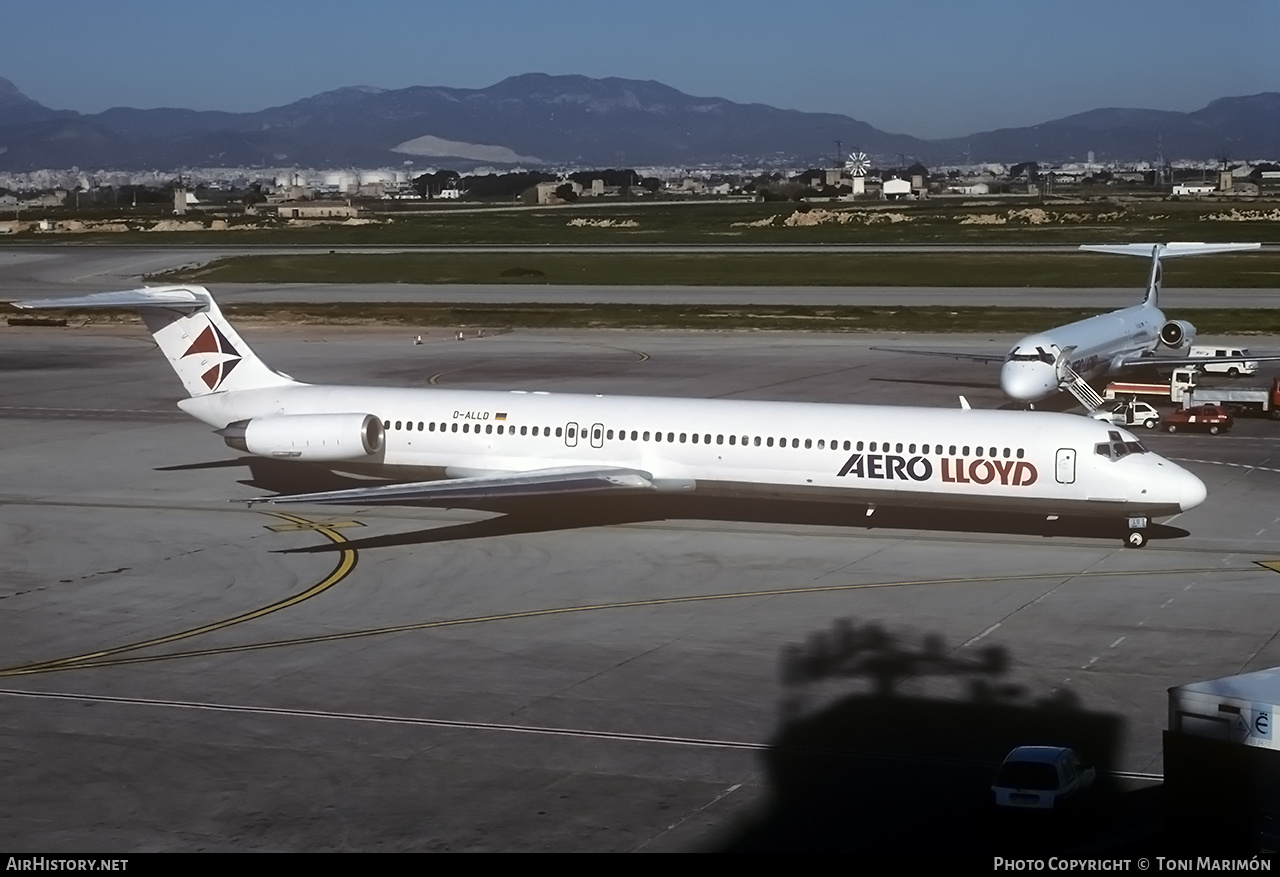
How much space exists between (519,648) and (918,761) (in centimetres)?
825

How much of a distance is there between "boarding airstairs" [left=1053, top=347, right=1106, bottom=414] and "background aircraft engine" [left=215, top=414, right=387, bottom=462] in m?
23.2

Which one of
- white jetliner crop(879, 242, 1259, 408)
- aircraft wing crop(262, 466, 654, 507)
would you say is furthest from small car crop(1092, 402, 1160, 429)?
aircraft wing crop(262, 466, 654, 507)

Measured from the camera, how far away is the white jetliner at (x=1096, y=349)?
49438 millimetres

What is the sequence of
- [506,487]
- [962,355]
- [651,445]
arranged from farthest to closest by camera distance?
[962,355], [651,445], [506,487]

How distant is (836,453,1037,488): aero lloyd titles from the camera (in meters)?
34.0

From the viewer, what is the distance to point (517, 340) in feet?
255

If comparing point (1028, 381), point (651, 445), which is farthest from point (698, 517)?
point (1028, 381)

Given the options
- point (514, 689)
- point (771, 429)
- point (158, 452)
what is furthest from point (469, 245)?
point (514, 689)

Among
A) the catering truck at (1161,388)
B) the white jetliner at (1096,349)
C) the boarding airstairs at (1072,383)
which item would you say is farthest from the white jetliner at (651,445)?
the catering truck at (1161,388)

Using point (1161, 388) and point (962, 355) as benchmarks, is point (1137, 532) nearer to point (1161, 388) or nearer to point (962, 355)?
point (1161, 388)

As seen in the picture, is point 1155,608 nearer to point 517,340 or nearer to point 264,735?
point 264,735

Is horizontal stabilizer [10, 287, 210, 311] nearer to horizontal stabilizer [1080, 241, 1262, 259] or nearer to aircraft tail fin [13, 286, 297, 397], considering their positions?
aircraft tail fin [13, 286, 297, 397]

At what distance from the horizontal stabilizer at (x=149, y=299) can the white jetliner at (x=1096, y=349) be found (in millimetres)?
24580

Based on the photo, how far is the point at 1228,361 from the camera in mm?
54938
